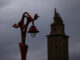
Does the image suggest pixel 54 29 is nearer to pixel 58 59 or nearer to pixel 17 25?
pixel 58 59

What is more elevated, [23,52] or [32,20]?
[32,20]

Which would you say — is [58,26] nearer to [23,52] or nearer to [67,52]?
[67,52]

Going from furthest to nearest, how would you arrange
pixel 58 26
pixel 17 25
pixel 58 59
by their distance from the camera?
pixel 58 26, pixel 58 59, pixel 17 25

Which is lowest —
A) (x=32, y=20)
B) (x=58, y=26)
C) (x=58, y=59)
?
(x=58, y=59)

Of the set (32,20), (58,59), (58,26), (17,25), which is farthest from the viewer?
(58,26)

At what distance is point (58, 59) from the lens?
4525 centimetres

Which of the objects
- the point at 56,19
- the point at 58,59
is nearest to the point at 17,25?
the point at 58,59

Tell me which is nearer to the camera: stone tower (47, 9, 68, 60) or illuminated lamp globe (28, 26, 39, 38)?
illuminated lamp globe (28, 26, 39, 38)

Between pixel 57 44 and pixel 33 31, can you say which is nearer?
pixel 33 31

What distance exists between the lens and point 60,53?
4597 centimetres

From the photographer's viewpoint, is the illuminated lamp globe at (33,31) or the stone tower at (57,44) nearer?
the illuminated lamp globe at (33,31)

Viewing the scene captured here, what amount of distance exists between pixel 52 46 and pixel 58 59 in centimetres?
260

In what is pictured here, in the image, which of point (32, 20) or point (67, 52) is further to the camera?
point (67, 52)

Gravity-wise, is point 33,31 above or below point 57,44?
below
